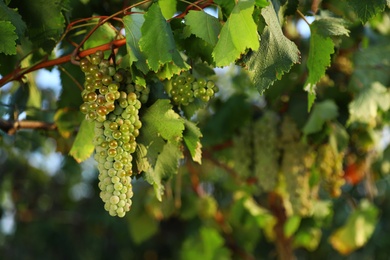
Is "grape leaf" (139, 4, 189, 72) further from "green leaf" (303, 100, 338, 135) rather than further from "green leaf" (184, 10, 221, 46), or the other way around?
"green leaf" (303, 100, 338, 135)

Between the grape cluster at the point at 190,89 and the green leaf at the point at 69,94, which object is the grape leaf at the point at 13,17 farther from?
the green leaf at the point at 69,94

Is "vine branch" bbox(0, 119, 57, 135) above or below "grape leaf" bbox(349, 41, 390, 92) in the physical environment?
above

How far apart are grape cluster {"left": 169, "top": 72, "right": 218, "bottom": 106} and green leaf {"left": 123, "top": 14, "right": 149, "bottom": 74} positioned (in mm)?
195

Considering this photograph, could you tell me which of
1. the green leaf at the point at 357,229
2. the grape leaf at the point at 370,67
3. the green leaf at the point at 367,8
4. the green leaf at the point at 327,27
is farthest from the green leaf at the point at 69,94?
the green leaf at the point at 357,229

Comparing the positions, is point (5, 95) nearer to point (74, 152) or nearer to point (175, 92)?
point (74, 152)

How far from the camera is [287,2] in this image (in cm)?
182

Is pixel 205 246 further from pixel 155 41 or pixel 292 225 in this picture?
pixel 155 41

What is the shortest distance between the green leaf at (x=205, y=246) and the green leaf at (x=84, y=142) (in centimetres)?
203

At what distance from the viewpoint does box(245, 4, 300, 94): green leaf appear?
1520 millimetres

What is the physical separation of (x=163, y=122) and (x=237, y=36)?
287 mm

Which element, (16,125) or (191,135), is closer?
(191,135)

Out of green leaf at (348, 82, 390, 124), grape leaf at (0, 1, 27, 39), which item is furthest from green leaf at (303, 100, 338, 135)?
grape leaf at (0, 1, 27, 39)

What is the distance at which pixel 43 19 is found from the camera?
1.77 m

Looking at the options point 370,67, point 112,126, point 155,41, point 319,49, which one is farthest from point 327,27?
point 370,67
